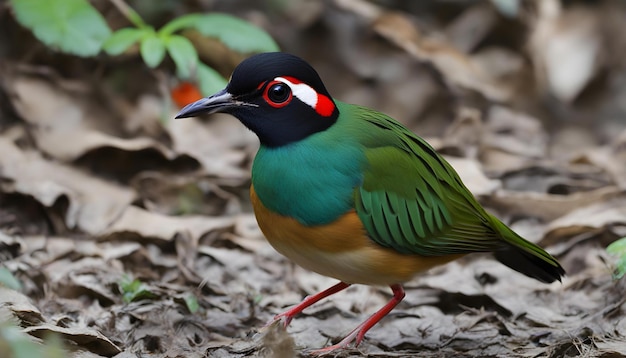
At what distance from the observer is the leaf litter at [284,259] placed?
4.75 metres

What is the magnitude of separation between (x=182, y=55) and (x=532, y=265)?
255 cm

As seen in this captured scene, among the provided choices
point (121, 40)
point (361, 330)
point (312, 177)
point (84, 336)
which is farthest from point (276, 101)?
point (121, 40)

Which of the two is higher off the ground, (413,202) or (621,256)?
(413,202)

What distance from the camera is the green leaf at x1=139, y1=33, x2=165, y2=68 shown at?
5828 mm

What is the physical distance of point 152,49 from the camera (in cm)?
591

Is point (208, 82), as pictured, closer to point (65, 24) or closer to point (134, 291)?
point (65, 24)

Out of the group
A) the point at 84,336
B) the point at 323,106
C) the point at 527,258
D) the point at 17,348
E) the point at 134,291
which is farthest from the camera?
the point at 134,291

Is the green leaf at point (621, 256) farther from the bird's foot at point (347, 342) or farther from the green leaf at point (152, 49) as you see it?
the green leaf at point (152, 49)

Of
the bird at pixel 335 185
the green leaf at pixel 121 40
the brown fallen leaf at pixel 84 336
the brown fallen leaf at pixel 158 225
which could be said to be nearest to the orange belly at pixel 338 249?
the bird at pixel 335 185

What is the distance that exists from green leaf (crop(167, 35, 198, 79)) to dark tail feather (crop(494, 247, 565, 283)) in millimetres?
2298

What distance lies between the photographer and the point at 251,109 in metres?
4.29

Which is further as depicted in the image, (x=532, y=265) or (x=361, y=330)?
(x=532, y=265)

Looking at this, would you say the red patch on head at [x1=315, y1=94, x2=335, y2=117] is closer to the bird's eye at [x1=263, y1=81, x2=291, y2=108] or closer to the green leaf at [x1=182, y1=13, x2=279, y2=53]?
the bird's eye at [x1=263, y1=81, x2=291, y2=108]

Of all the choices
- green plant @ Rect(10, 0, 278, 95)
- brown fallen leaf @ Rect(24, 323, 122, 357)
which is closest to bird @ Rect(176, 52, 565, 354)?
brown fallen leaf @ Rect(24, 323, 122, 357)
